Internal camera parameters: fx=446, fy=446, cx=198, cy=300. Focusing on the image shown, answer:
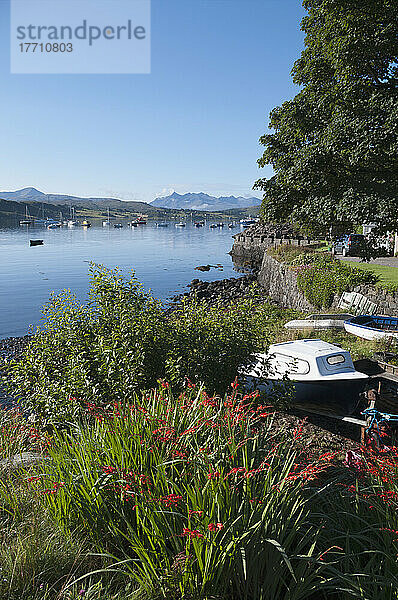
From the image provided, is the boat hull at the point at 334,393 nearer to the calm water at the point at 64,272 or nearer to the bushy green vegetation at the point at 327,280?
the bushy green vegetation at the point at 327,280

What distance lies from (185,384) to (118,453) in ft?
7.46

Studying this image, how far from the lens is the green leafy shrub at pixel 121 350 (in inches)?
220

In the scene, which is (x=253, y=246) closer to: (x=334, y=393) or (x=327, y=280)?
(x=327, y=280)

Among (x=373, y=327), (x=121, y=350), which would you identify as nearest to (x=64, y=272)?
(x=373, y=327)

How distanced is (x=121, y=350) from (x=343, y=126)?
993cm

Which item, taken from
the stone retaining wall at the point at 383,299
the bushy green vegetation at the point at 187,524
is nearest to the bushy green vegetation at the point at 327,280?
the stone retaining wall at the point at 383,299

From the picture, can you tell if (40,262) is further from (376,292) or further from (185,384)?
(185,384)

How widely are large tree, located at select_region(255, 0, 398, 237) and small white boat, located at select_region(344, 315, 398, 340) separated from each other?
108 inches

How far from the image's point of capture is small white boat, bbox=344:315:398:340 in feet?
41.1

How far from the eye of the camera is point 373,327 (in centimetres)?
1313

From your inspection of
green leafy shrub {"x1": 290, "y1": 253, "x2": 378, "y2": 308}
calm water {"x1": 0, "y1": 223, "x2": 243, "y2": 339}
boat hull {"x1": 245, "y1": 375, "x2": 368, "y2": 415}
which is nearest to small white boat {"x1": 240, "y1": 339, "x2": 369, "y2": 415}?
boat hull {"x1": 245, "y1": 375, "x2": 368, "y2": 415}

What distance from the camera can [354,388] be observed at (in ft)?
28.2

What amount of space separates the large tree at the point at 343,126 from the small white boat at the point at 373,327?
108 inches

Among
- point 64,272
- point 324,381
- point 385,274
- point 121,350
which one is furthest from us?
point 64,272
